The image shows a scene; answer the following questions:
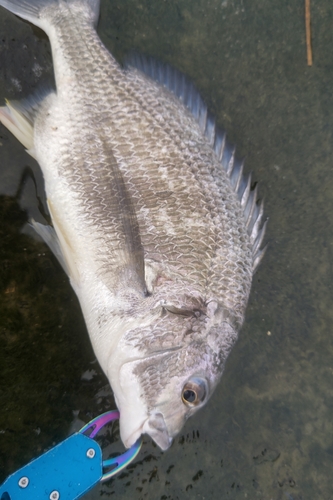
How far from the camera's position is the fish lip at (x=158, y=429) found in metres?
1.48

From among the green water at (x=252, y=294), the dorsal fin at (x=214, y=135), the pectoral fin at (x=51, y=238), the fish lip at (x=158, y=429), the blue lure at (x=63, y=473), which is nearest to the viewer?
the fish lip at (x=158, y=429)

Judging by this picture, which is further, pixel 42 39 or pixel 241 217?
pixel 42 39

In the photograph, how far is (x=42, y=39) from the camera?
2.21 metres

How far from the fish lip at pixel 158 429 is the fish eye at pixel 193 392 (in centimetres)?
12

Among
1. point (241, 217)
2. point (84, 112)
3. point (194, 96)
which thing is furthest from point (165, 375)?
point (194, 96)

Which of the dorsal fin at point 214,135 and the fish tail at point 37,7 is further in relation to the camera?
the fish tail at point 37,7

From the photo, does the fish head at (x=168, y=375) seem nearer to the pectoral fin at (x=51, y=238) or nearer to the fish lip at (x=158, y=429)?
the fish lip at (x=158, y=429)

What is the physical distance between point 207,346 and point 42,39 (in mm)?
2004

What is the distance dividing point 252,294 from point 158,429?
3.65 ft

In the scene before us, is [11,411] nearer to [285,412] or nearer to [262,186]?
[285,412]

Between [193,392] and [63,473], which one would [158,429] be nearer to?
[193,392]

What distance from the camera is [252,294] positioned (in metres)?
2.33

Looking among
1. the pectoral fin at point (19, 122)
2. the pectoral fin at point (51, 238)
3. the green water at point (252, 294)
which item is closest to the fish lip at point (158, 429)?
the green water at point (252, 294)

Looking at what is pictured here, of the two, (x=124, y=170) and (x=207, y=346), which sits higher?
(x=124, y=170)
